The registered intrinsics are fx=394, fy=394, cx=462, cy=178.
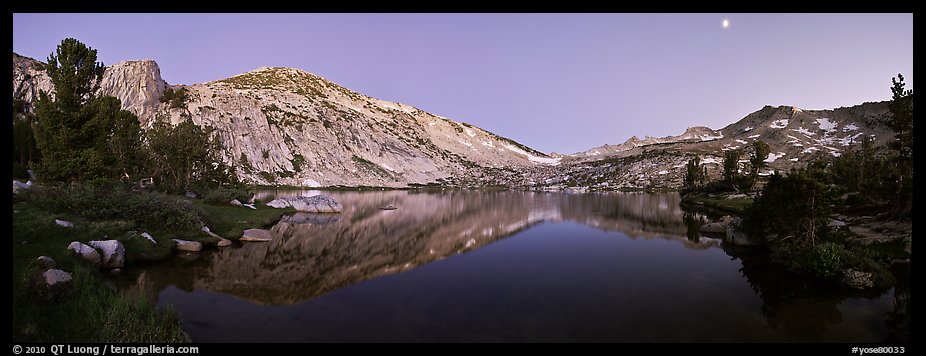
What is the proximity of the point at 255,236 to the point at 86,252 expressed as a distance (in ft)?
52.0

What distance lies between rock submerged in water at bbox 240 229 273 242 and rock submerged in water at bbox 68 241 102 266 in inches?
574

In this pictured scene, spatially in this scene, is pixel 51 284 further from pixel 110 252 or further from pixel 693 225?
pixel 693 225

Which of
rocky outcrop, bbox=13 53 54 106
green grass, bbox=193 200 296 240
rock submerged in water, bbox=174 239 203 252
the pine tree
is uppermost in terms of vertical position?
rocky outcrop, bbox=13 53 54 106

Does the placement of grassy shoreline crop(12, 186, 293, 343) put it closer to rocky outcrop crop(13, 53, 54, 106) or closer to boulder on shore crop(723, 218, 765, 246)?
boulder on shore crop(723, 218, 765, 246)

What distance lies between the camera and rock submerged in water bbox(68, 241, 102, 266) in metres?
21.8

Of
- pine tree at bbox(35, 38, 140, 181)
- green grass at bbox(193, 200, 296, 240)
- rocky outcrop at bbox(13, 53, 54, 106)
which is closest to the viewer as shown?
pine tree at bbox(35, 38, 140, 181)

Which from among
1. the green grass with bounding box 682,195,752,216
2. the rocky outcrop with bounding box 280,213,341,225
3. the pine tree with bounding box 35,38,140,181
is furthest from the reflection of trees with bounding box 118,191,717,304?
the pine tree with bounding box 35,38,140,181

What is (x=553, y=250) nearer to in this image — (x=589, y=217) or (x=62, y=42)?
(x=589, y=217)

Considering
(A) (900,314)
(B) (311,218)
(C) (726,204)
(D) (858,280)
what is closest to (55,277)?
(A) (900,314)

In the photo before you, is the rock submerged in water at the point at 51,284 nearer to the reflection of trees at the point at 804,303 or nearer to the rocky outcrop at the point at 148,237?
the rocky outcrop at the point at 148,237

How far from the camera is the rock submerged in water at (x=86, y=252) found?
71.4ft

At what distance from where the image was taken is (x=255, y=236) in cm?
3788

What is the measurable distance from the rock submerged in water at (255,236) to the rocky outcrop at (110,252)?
12738 mm

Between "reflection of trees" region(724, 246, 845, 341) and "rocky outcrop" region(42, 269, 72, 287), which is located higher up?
"rocky outcrop" region(42, 269, 72, 287)
